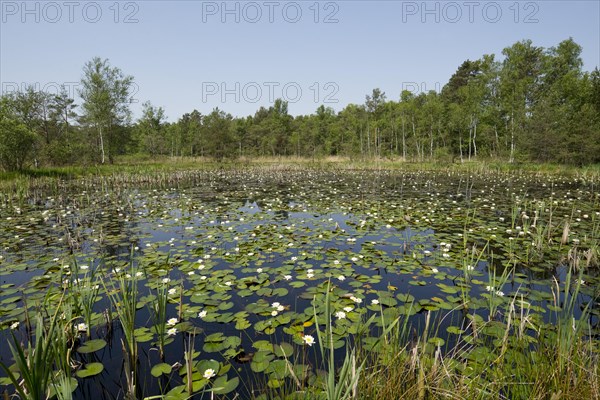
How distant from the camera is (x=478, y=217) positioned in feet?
35.0

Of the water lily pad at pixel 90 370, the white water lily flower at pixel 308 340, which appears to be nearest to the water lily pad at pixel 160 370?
the water lily pad at pixel 90 370

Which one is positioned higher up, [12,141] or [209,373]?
[12,141]

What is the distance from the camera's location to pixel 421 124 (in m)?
48.6

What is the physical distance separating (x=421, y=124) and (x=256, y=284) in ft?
164

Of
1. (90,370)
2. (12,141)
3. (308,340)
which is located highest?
(12,141)

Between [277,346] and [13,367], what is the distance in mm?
2932

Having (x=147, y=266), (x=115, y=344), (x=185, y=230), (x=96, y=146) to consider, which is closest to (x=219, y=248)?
(x=147, y=266)

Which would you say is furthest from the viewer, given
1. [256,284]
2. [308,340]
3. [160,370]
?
[256,284]

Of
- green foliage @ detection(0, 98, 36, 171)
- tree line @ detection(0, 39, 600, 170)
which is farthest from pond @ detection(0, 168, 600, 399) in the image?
tree line @ detection(0, 39, 600, 170)

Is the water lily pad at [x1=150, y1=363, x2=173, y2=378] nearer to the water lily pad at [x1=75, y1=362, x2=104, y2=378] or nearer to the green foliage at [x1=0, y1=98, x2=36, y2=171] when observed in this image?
Result: the water lily pad at [x1=75, y1=362, x2=104, y2=378]

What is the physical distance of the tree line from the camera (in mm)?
30516

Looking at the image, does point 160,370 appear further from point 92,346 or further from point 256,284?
point 256,284

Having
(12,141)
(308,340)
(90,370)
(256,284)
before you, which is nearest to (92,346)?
(90,370)

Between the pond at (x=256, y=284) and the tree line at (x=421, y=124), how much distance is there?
19634 mm
